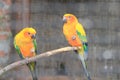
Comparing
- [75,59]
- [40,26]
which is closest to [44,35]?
[40,26]

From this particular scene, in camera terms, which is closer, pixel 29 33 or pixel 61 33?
pixel 29 33

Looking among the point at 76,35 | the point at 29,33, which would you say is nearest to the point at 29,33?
the point at 29,33

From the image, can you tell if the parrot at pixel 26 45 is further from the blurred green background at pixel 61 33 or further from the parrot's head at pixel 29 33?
the blurred green background at pixel 61 33

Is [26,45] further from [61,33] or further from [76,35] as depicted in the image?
[61,33]

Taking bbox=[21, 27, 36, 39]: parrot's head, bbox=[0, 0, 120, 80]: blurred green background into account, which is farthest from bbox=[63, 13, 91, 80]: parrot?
bbox=[0, 0, 120, 80]: blurred green background

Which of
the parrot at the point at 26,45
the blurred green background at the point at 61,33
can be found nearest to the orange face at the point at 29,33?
the parrot at the point at 26,45

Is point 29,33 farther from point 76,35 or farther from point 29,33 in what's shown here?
point 76,35

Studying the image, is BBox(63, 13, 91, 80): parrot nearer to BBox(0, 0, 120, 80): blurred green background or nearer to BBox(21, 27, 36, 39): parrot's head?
BBox(21, 27, 36, 39): parrot's head

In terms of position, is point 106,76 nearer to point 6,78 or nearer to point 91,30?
point 91,30

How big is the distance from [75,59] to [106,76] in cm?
14

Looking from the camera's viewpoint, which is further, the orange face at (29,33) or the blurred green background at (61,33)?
the blurred green background at (61,33)

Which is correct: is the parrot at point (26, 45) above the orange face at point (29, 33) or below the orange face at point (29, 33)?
below

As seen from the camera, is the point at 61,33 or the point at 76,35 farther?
the point at 61,33

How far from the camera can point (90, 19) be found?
1773 millimetres
